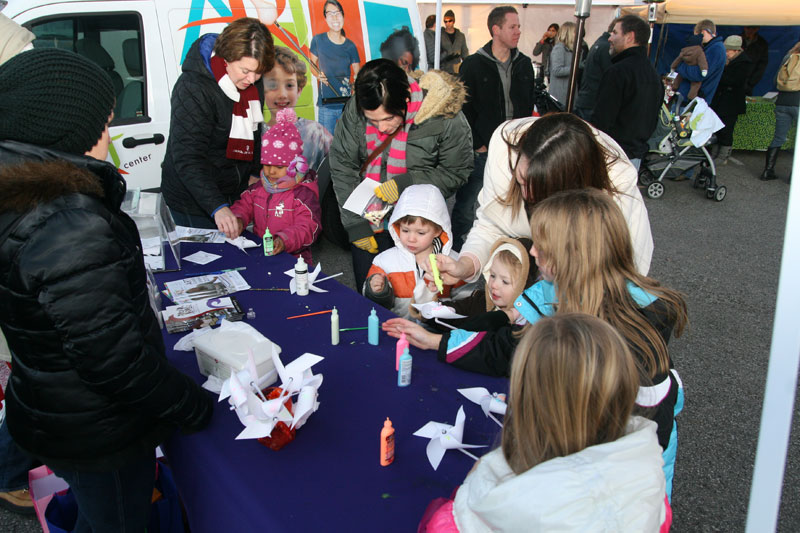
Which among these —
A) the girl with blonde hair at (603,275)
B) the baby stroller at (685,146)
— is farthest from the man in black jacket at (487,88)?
the girl with blonde hair at (603,275)

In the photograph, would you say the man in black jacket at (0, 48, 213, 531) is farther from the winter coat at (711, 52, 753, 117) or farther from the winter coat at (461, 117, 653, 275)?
the winter coat at (711, 52, 753, 117)

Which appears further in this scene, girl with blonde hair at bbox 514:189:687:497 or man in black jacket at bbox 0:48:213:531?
girl with blonde hair at bbox 514:189:687:497

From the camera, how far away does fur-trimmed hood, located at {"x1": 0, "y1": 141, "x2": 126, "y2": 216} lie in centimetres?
119

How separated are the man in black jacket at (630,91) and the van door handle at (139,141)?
3.82m

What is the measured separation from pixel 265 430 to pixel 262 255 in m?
1.59

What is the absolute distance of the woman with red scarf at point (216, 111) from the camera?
2.89m

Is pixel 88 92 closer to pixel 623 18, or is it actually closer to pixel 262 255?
pixel 262 255

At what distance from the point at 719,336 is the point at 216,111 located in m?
3.60

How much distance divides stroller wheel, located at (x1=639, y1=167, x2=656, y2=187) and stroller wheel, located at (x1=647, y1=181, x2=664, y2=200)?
159 millimetres

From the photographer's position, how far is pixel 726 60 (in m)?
8.11

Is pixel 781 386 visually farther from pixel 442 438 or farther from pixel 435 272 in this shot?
pixel 435 272

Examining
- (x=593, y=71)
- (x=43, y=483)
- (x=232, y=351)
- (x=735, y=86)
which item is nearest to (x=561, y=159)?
(x=232, y=351)

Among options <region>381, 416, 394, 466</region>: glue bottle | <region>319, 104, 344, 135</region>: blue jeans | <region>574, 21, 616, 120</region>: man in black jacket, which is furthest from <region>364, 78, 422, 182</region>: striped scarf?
<region>574, 21, 616, 120</region>: man in black jacket

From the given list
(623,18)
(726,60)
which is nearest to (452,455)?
(623,18)
